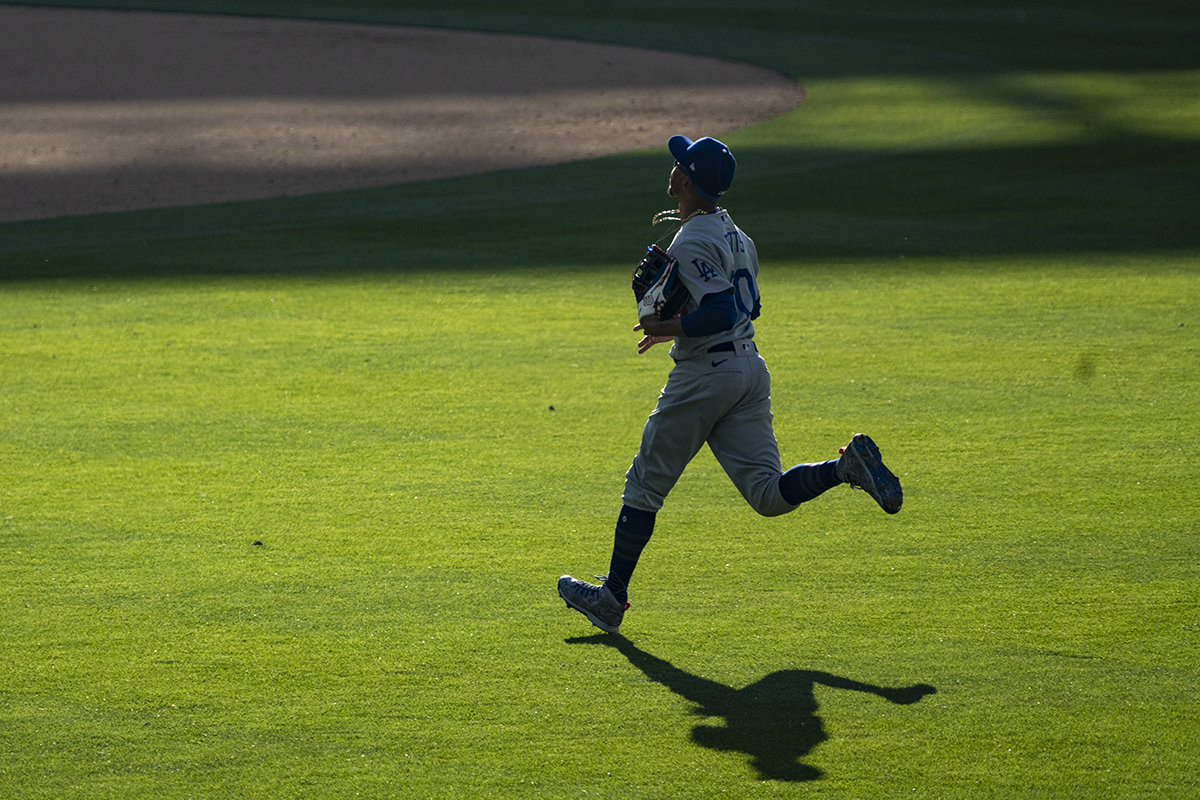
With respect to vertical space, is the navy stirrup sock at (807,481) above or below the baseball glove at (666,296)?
below

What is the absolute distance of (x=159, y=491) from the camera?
6484 millimetres

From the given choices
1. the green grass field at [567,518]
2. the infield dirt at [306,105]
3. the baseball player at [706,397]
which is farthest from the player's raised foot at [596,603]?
the infield dirt at [306,105]

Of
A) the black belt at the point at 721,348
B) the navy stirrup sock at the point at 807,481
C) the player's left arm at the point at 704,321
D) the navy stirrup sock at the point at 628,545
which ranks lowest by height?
the navy stirrup sock at the point at 628,545

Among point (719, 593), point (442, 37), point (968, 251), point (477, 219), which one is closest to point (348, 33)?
point (442, 37)

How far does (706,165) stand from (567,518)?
2.00 metres

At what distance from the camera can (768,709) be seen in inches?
169

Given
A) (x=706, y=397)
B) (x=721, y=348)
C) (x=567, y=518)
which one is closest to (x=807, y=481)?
(x=706, y=397)

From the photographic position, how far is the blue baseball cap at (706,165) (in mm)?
4719

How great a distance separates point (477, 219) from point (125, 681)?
9.61 metres

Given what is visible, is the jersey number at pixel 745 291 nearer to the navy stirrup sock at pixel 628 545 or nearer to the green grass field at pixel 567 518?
the navy stirrup sock at pixel 628 545

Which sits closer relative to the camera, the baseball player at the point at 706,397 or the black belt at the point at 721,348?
the baseball player at the point at 706,397

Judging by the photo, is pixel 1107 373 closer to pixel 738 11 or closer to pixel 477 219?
pixel 477 219

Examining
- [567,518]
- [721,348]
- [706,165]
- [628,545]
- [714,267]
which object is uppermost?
[706,165]

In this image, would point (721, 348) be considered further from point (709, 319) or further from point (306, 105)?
point (306, 105)
